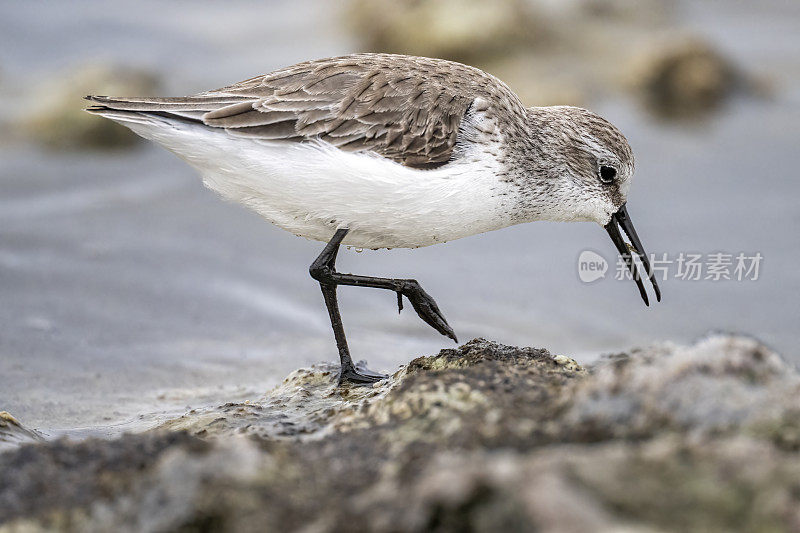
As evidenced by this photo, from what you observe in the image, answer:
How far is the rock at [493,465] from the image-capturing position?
2.42m

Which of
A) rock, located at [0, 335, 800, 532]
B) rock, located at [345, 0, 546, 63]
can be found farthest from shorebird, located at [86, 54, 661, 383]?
rock, located at [345, 0, 546, 63]

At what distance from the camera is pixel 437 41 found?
1331 centimetres

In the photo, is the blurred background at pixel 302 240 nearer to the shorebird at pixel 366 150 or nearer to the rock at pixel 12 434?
the rock at pixel 12 434

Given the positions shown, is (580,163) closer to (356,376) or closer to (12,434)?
(356,376)

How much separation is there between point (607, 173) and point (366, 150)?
5.66 feet

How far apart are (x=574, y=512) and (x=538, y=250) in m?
7.13

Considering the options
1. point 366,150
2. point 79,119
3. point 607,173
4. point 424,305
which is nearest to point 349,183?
point 366,150

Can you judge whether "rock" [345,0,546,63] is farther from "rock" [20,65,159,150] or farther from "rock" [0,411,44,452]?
"rock" [0,411,44,452]

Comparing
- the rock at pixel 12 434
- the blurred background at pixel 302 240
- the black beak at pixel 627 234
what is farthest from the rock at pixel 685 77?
the rock at pixel 12 434

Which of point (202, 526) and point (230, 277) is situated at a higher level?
point (230, 277)

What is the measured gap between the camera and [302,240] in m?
9.62

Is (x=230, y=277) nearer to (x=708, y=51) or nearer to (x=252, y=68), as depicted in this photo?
(x=252, y=68)

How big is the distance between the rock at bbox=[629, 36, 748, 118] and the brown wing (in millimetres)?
7288

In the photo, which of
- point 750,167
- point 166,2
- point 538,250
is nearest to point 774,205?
point 750,167
